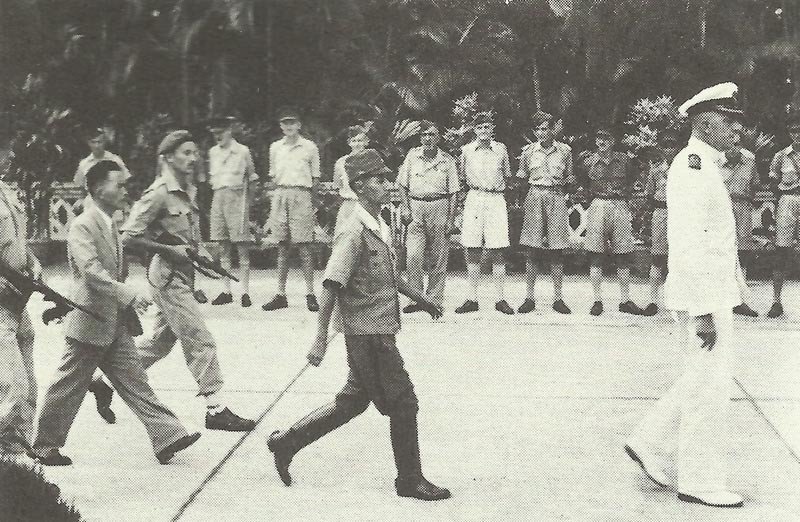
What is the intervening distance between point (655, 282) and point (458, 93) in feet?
25.0

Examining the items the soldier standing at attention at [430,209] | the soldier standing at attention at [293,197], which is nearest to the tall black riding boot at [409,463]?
the soldier standing at attention at [430,209]

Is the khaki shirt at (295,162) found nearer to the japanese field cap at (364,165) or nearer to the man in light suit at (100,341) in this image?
the man in light suit at (100,341)

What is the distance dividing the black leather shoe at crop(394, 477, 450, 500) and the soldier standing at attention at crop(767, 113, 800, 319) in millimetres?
5873

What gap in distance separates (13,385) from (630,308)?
647 cm

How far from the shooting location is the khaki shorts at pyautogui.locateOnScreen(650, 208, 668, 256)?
35.1 ft

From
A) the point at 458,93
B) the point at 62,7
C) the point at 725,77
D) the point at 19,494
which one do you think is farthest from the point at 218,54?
the point at 19,494

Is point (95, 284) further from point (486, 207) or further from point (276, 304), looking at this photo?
point (486, 207)

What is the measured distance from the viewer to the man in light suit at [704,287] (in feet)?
17.7

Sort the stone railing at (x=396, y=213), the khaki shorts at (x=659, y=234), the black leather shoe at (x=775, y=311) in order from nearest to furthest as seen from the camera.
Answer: the black leather shoe at (x=775, y=311) → the khaki shorts at (x=659, y=234) → the stone railing at (x=396, y=213)

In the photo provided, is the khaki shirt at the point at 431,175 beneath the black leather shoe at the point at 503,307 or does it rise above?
above

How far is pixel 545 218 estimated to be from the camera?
36.1 feet

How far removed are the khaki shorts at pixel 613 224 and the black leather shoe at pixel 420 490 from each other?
18.0 feet

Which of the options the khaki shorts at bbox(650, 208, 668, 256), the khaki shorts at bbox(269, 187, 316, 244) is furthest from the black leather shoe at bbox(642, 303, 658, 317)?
the khaki shorts at bbox(269, 187, 316, 244)

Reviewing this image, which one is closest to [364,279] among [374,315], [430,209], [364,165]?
[374,315]
